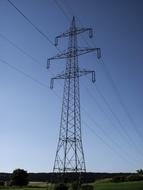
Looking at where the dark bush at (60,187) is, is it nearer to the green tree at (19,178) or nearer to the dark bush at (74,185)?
the dark bush at (74,185)

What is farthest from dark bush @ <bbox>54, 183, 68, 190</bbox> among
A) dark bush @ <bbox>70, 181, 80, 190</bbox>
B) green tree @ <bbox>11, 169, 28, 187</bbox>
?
green tree @ <bbox>11, 169, 28, 187</bbox>

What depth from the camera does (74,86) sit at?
155 feet

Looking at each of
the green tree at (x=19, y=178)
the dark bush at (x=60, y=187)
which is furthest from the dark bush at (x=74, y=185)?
the green tree at (x=19, y=178)

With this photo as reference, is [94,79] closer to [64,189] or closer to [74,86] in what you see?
[74,86]

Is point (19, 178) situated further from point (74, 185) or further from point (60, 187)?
point (60, 187)

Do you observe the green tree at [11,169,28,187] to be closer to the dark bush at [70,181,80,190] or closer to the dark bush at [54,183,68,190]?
the dark bush at [70,181,80,190]

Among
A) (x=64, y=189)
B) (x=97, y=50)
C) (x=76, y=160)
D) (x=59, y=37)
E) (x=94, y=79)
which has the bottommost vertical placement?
(x=64, y=189)

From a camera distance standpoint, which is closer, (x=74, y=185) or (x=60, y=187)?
(x=60, y=187)

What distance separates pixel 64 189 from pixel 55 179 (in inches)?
142

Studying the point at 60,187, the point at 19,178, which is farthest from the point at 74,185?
the point at 19,178

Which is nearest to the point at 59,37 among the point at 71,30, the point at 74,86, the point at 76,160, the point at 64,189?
the point at 71,30

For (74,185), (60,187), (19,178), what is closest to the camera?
(60,187)

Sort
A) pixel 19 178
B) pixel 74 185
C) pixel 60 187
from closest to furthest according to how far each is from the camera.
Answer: pixel 60 187 < pixel 74 185 < pixel 19 178

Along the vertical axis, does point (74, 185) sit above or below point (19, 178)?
below
